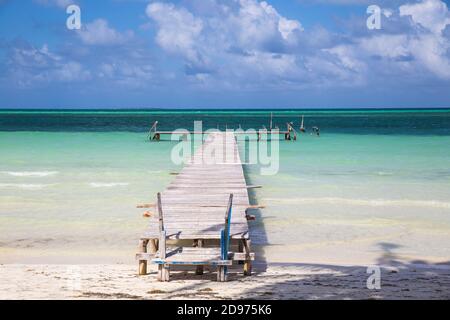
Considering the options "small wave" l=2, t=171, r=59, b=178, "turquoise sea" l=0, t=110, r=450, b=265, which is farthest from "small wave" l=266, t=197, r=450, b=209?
"small wave" l=2, t=171, r=59, b=178

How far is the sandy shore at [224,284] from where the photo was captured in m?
5.73

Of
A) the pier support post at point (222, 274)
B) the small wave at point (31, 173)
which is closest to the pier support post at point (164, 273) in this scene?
the pier support post at point (222, 274)

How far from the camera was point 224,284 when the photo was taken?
20.6ft

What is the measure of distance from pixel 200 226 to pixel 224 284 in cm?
153

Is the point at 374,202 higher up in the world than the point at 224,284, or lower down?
higher up

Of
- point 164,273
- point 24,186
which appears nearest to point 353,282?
point 164,273

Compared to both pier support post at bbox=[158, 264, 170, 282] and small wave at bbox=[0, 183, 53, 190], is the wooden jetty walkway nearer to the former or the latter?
pier support post at bbox=[158, 264, 170, 282]

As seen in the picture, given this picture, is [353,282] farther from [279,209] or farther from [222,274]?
[279,209]

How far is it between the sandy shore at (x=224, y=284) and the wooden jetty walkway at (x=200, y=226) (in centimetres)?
25
